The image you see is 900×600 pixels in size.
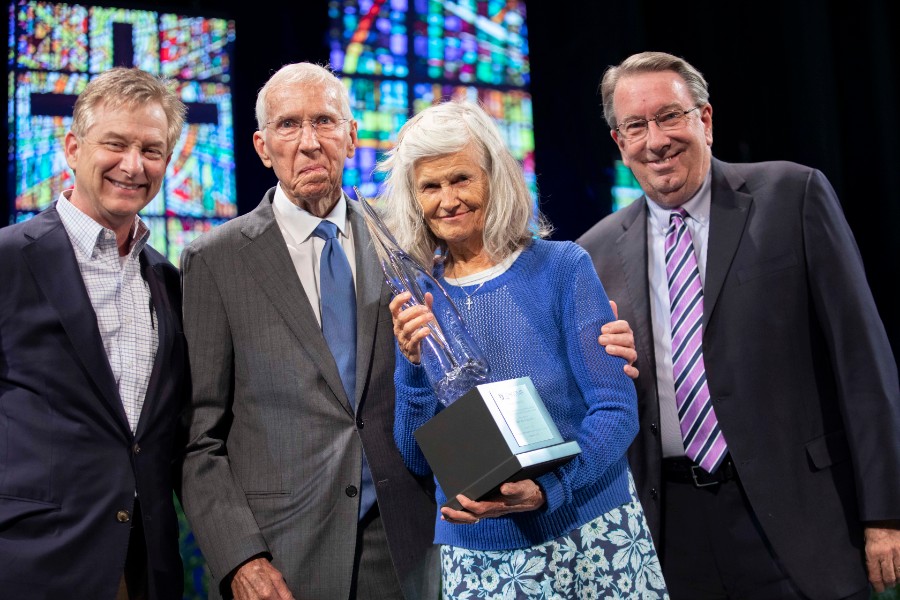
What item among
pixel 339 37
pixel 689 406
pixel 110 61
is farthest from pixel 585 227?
pixel 689 406

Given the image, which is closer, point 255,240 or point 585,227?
point 255,240

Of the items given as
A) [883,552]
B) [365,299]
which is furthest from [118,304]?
[883,552]

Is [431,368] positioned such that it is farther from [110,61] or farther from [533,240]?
[110,61]

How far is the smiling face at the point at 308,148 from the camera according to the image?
2420 mm

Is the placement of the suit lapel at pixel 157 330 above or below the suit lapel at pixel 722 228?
below

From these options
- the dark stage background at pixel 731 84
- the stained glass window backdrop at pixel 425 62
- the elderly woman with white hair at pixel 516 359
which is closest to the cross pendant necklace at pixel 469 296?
the elderly woman with white hair at pixel 516 359

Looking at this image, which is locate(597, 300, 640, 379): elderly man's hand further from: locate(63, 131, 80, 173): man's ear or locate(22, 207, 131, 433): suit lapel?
locate(63, 131, 80, 173): man's ear

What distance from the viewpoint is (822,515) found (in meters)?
2.37

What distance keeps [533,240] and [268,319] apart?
2.08ft

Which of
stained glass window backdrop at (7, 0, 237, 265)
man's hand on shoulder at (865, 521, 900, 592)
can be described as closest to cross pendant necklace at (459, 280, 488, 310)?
man's hand on shoulder at (865, 521, 900, 592)

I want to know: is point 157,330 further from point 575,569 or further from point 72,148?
point 575,569

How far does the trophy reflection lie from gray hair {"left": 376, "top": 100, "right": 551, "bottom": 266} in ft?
0.36

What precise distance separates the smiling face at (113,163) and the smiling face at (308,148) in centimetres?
30

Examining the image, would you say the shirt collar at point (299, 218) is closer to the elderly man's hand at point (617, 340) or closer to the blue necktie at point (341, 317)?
the blue necktie at point (341, 317)
